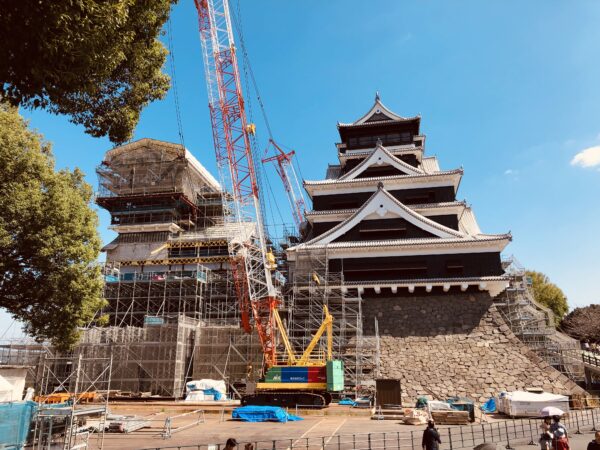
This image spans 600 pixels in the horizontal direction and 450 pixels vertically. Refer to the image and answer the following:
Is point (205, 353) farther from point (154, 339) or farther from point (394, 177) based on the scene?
Answer: point (394, 177)

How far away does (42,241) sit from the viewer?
15.7m

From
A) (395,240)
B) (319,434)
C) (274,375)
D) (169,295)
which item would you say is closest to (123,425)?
(319,434)

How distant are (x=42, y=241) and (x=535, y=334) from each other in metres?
34.4

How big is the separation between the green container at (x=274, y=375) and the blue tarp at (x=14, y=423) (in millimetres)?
15893

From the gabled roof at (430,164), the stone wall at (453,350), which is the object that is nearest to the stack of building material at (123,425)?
the stone wall at (453,350)

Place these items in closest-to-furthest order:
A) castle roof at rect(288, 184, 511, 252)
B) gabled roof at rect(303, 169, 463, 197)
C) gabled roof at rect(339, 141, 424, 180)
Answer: castle roof at rect(288, 184, 511, 252), gabled roof at rect(303, 169, 463, 197), gabled roof at rect(339, 141, 424, 180)

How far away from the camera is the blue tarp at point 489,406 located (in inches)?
961

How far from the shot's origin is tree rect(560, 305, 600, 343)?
4931cm

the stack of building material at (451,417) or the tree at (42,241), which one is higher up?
the tree at (42,241)

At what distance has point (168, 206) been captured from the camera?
49.0m

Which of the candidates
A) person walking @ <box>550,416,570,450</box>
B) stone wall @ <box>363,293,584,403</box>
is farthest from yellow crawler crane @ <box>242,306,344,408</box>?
person walking @ <box>550,416,570,450</box>

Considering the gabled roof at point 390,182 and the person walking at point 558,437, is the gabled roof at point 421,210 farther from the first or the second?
the person walking at point 558,437

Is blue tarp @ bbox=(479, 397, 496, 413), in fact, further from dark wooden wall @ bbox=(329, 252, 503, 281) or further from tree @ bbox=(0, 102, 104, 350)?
tree @ bbox=(0, 102, 104, 350)

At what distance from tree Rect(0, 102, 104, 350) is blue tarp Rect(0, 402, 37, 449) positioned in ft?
17.7
